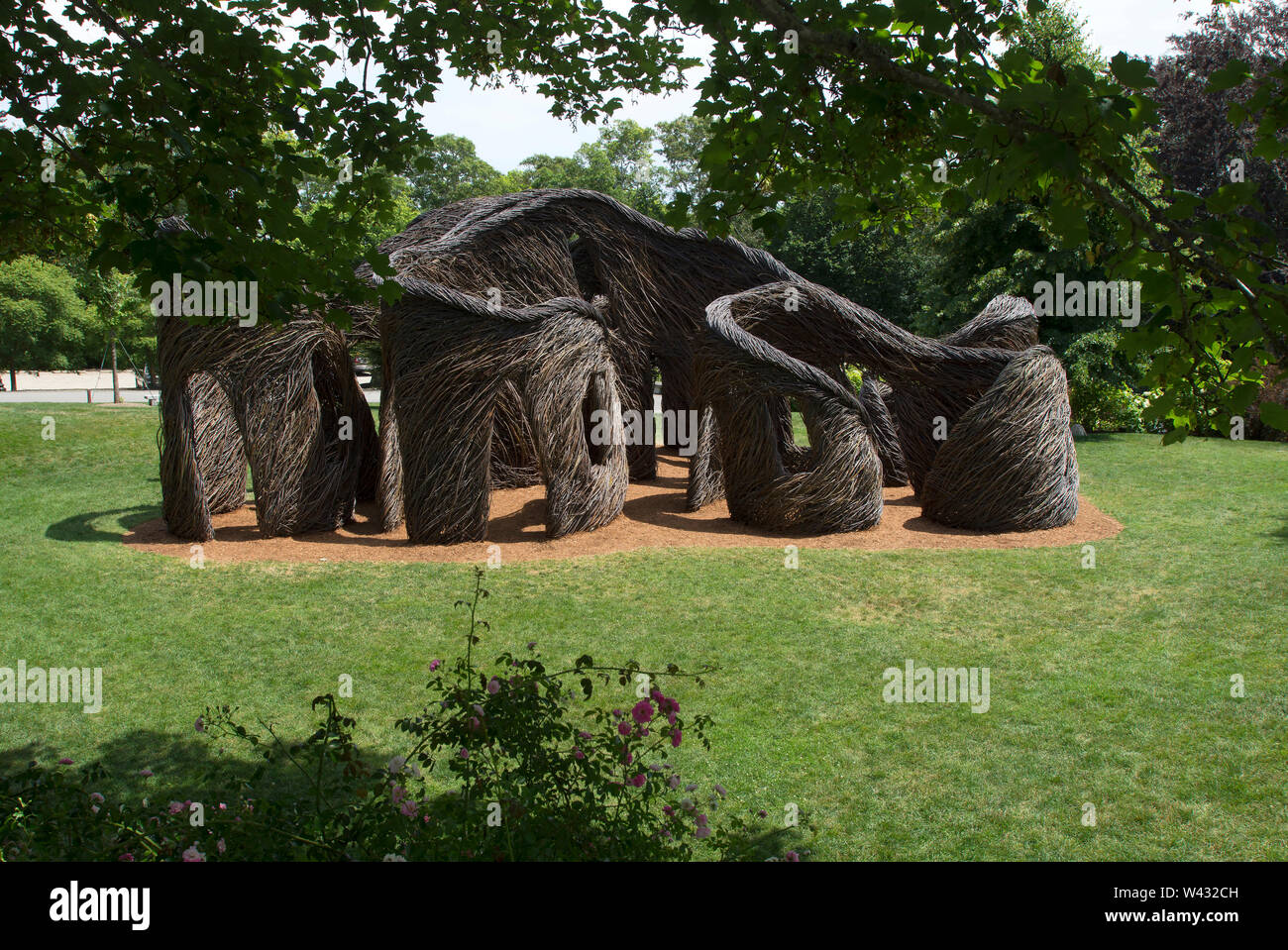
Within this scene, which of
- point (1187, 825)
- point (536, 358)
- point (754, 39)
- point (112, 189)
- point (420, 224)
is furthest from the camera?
point (420, 224)

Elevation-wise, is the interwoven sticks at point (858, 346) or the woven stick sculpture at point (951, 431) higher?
the interwoven sticks at point (858, 346)

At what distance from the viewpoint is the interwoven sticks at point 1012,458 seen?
1209 centimetres

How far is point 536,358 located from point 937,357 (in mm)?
5547

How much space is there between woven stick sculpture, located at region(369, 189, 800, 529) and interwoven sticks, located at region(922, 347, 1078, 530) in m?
4.52

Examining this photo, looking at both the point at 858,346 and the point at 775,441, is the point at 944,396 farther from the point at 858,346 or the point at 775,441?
the point at 775,441

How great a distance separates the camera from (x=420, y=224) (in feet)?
49.5

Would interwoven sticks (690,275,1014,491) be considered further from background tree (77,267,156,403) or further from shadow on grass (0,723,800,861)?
background tree (77,267,156,403)

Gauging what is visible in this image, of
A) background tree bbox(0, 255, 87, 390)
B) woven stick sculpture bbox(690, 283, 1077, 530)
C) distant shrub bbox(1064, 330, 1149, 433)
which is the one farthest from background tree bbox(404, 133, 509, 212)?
woven stick sculpture bbox(690, 283, 1077, 530)

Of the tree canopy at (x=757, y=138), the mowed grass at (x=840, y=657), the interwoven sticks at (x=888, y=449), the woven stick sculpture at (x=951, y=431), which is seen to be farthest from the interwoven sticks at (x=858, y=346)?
the tree canopy at (x=757, y=138)

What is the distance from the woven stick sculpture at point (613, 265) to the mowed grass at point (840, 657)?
5229mm

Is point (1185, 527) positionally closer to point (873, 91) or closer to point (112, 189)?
point (873, 91)

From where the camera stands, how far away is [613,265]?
15539 mm

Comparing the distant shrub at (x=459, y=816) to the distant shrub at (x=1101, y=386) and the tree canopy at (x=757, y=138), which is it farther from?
the distant shrub at (x=1101, y=386)

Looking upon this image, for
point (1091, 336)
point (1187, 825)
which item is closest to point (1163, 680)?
point (1187, 825)
